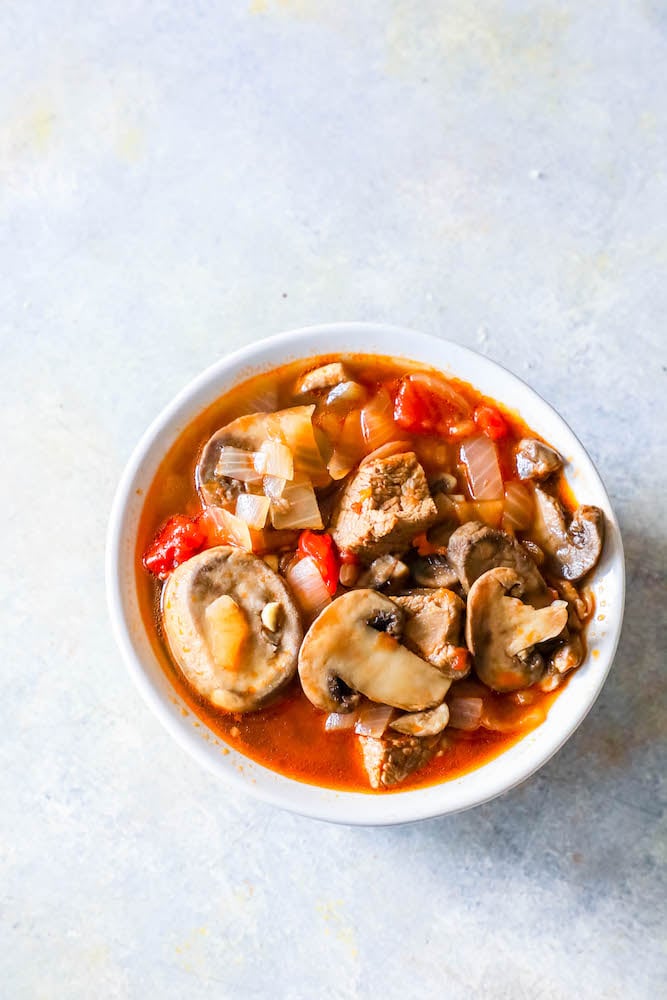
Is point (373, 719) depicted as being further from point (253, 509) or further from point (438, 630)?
point (253, 509)

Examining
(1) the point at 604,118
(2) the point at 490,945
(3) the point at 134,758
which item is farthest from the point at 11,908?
(1) the point at 604,118

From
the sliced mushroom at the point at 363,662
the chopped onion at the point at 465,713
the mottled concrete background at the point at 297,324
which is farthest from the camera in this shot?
the mottled concrete background at the point at 297,324

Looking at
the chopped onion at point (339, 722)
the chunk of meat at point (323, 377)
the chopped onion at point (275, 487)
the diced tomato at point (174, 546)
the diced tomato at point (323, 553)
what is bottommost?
the chopped onion at point (339, 722)

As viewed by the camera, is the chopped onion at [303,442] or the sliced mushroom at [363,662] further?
the chopped onion at [303,442]

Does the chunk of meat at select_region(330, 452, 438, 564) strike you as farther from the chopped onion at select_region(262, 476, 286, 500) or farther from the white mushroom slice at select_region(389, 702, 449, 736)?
the white mushroom slice at select_region(389, 702, 449, 736)

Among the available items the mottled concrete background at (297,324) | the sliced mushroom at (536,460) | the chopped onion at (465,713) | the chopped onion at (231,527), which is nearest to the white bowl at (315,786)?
the sliced mushroom at (536,460)

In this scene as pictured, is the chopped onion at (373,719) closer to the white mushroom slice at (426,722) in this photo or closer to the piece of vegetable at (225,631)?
the white mushroom slice at (426,722)
